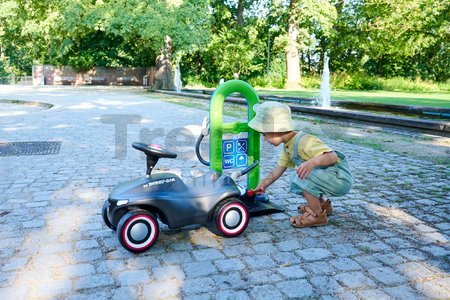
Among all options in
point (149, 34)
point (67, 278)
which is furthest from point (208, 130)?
point (149, 34)

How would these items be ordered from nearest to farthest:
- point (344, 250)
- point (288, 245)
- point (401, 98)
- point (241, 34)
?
point (344, 250) → point (288, 245) → point (401, 98) → point (241, 34)

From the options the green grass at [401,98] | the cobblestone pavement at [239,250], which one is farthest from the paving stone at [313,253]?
the green grass at [401,98]

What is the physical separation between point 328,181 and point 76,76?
38124mm

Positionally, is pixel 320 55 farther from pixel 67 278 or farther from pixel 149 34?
pixel 67 278

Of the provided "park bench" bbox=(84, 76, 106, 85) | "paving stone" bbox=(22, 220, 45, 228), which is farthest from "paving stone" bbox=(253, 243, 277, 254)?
"park bench" bbox=(84, 76, 106, 85)

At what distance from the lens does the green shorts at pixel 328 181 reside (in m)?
3.52

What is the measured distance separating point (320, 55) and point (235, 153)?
38.3 m

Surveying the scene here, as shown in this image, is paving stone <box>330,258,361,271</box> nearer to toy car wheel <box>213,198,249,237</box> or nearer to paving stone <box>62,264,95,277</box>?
toy car wheel <box>213,198,249,237</box>

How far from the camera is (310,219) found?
3635 millimetres

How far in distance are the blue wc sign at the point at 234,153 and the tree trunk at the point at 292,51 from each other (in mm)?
29001

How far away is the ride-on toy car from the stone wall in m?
36.6

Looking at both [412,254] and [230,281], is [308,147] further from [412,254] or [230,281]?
[230,281]

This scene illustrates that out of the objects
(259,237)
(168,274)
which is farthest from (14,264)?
(259,237)

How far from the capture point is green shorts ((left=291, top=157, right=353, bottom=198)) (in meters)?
3.52
